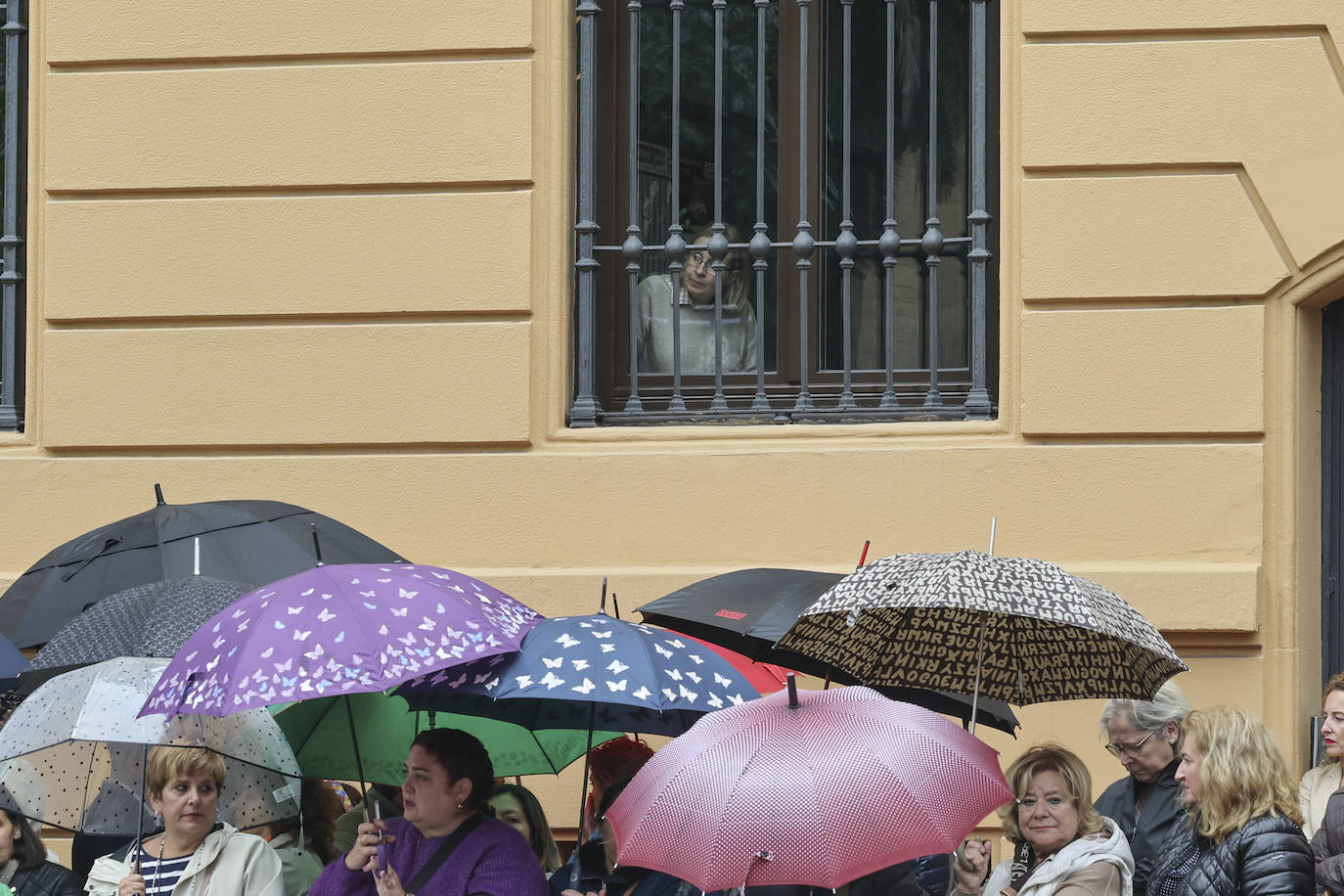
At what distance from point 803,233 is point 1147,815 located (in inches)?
123

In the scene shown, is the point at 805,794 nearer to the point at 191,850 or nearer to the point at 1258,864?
the point at 1258,864

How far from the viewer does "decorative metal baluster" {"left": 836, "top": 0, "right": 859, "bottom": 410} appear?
7.85 metres

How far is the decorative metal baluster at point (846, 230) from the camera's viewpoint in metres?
7.85

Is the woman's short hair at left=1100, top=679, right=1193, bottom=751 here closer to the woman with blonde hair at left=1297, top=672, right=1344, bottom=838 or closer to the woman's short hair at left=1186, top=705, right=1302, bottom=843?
the woman with blonde hair at left=1297, top=672, right=1344, bottom=838

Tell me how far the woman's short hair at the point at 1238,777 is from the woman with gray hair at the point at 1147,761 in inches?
27.9

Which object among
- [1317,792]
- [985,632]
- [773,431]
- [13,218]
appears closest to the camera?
[985,632]

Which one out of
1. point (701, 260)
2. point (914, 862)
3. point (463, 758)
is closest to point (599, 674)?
point (463, 758)

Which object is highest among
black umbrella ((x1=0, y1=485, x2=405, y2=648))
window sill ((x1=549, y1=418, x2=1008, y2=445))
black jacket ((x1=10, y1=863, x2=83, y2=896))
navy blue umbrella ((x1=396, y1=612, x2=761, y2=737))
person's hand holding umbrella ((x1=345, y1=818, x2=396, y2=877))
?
window sill ((x1=549, y1=418, x2=1008, y2=445))

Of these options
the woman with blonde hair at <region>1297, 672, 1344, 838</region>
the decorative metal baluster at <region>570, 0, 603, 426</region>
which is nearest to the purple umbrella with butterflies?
the woman with blonde hair at <region>1297, 672, 1344, 838</region>

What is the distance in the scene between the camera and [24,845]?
5902mm

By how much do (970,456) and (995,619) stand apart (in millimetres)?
2180

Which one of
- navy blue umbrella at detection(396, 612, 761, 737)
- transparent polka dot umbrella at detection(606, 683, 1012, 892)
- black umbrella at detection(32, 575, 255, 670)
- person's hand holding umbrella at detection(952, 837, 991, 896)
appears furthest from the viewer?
person's hand holding umbrella at detection(952, 837, 991, 896)

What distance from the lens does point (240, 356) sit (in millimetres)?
7910

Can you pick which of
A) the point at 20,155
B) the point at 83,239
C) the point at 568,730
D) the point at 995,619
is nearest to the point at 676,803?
the point at 995,619
